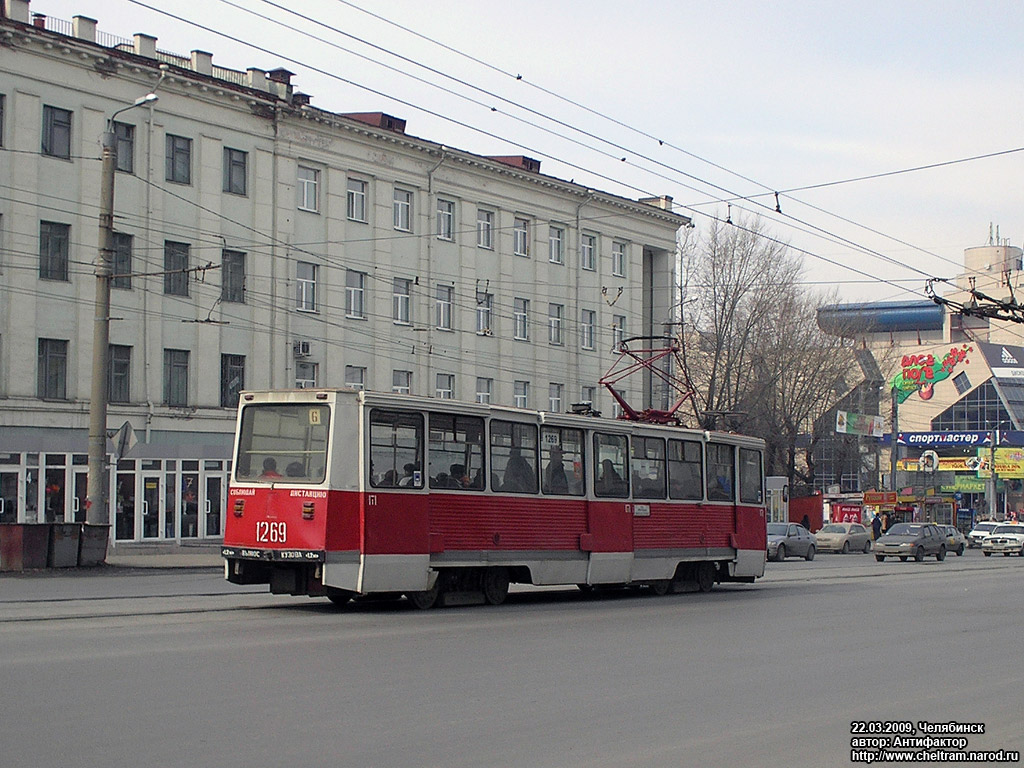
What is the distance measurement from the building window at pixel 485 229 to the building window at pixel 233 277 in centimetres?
1069

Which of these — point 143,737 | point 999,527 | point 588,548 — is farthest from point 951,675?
point 999,527

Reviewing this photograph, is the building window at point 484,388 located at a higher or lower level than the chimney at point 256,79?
lower

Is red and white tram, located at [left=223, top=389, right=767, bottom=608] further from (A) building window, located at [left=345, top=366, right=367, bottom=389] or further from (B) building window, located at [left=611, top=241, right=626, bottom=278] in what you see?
(B) building window, located at [left=611, top=241, right=626, bottom=278]

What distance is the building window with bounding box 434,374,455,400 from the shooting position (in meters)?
47.3

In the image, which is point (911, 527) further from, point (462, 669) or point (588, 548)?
point (462, 669)

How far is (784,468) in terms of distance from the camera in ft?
213

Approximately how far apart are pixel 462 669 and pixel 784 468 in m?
55.5

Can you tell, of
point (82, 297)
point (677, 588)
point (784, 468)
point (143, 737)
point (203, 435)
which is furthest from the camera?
point (784, 468)

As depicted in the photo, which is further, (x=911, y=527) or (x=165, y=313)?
(x=911, y=527)

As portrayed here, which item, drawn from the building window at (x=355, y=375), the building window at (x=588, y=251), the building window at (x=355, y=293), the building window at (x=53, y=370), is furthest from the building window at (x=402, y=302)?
the building window at (x=53, y=370)

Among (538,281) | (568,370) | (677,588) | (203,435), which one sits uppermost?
(538,281)

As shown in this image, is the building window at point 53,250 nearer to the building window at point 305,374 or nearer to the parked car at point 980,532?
the building window at point 305,374

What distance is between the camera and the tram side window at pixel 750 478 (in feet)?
80.4

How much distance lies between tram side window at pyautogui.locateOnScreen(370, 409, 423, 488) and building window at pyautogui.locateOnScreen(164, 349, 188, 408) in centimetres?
2338
